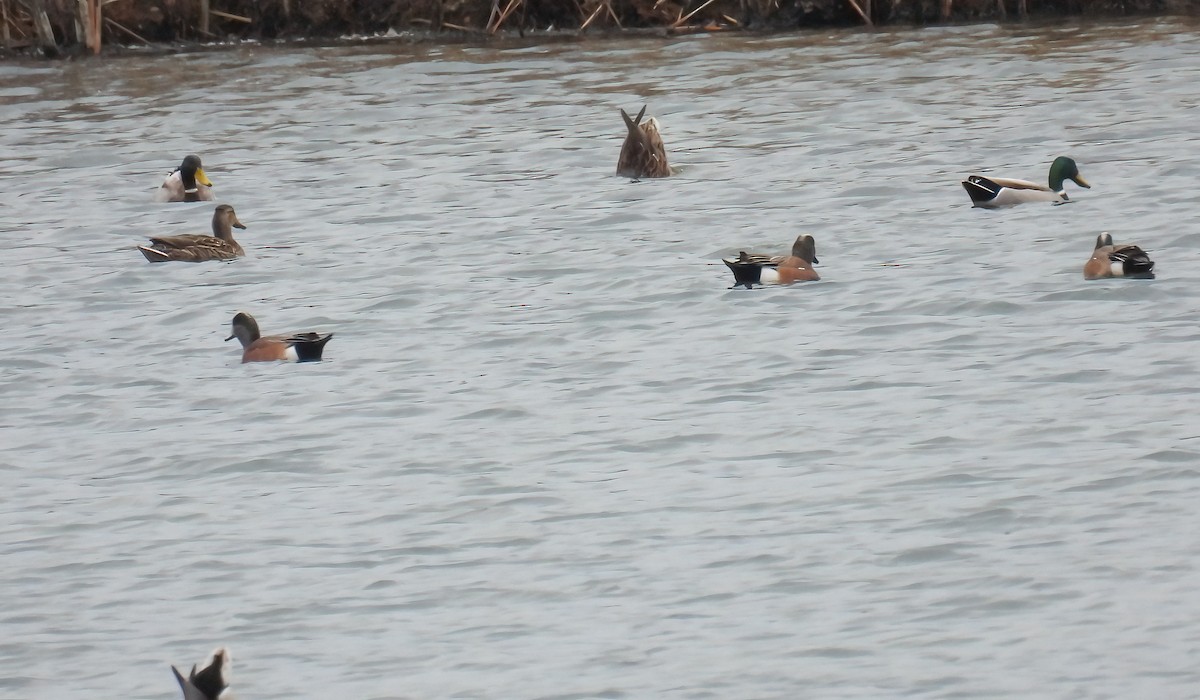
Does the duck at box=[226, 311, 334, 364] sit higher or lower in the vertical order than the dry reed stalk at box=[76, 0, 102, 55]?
lower

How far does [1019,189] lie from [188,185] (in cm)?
812

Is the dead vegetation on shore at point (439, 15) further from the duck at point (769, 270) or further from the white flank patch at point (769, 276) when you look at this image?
the white flank patch at point (769, 276)

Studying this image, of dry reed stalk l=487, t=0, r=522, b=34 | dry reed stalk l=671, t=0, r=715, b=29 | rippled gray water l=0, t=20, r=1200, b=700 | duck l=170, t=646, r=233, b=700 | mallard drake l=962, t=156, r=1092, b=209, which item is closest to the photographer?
duck l=170, t=646, r=233, b=700

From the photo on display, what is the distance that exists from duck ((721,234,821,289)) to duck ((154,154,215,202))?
23.4ft

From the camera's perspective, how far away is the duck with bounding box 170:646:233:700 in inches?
241

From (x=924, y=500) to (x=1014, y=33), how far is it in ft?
65.7

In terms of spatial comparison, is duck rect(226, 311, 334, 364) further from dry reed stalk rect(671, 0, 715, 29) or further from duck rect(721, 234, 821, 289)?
dry reed stalk rect(671, 0, 715, 29)

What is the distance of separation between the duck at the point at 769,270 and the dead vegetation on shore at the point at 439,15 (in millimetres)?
16258

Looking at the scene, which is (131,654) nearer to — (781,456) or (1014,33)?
(781,456)

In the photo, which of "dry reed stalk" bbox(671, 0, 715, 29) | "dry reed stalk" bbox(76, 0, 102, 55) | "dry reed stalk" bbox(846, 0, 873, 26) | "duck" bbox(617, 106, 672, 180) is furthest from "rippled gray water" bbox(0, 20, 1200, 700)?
"dry reed stalk" bbox(76, 0, 102, 55)

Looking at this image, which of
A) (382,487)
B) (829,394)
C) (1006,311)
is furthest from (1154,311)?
(382,487)

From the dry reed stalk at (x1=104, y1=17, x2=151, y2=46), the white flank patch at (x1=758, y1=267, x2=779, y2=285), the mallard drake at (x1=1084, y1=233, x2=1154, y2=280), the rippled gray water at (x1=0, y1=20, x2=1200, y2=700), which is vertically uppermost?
the dry reed stalk at (x1=104, y1=17, x2=151, y2=46)

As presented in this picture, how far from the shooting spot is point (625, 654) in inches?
262

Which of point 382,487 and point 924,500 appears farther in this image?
point 382,487
